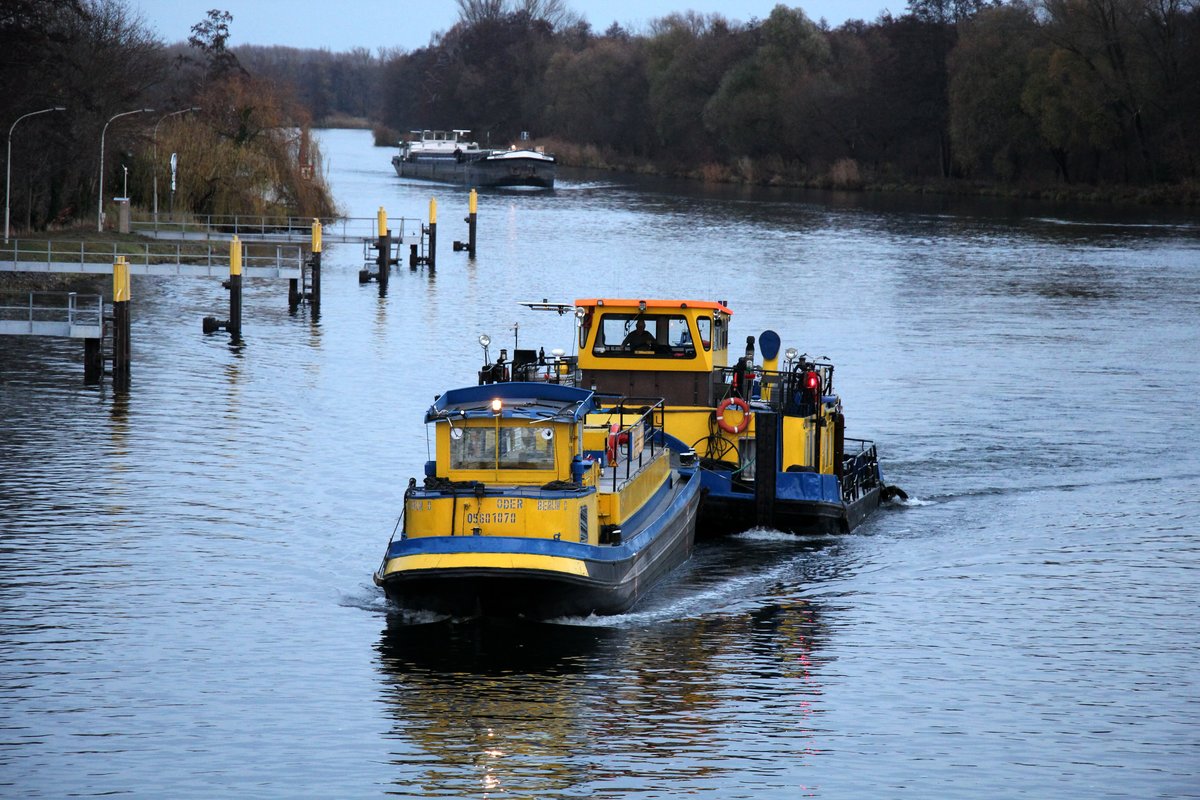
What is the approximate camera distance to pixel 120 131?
86438mm

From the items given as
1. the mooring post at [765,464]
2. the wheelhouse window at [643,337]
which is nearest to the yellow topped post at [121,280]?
the wheelhouse window at [643,337]

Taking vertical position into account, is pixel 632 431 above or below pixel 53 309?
→ below

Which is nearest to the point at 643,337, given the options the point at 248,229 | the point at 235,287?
the point at 235,287

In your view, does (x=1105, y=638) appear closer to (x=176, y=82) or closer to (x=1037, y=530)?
(x=1037, y=530)

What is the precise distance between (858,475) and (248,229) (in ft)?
183

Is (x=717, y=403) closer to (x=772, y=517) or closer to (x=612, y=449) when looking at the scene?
(x=772, y=517)

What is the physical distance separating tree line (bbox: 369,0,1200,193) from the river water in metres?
71.3

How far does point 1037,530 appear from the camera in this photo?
3728 cm

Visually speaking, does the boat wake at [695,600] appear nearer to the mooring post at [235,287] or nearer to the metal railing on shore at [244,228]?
the mooring post at [235,287]

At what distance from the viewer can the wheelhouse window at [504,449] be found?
28.2m

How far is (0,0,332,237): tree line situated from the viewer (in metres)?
75.9

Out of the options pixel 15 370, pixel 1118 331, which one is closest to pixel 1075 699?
pixel 15 370

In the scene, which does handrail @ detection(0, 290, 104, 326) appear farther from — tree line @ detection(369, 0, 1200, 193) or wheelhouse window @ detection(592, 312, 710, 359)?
tree line @ detection(369, 0, 1200, 193)

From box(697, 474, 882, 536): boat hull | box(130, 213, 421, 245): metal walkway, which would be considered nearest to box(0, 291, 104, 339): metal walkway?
box(130, 213, 421, 245): metal walkway
